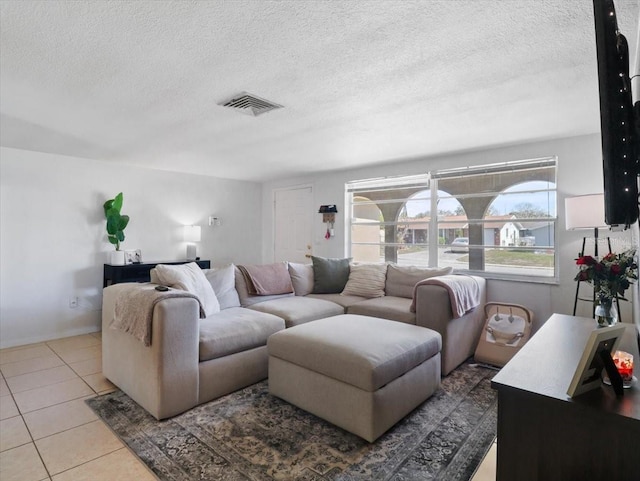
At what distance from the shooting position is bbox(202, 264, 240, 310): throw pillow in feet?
10.4

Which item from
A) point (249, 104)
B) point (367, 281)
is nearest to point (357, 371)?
point (249, 104)

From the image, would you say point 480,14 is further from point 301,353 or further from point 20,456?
point 20,456

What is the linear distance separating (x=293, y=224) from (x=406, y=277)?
2623mm

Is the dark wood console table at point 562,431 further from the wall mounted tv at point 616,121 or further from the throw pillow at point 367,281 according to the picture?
the throw pillow at point 367,281

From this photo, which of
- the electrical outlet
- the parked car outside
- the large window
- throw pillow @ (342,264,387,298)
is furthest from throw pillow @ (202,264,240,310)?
the parked car outside

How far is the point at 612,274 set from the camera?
1.71 m

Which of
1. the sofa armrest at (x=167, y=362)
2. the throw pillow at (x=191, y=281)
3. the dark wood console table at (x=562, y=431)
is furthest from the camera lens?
the throw pillow at (x=191, y=281)

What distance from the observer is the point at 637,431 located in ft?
2.86

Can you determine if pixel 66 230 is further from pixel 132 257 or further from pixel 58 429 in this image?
pixel 58 429

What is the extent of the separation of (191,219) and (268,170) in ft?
4.76

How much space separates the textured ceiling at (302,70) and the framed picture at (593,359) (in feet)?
4.51

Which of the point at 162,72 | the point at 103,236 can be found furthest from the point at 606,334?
the point at 103,236

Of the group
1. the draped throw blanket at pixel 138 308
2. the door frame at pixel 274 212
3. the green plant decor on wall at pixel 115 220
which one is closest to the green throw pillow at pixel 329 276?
the door frame at pixel 274 212

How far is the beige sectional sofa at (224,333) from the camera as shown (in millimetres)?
2135
